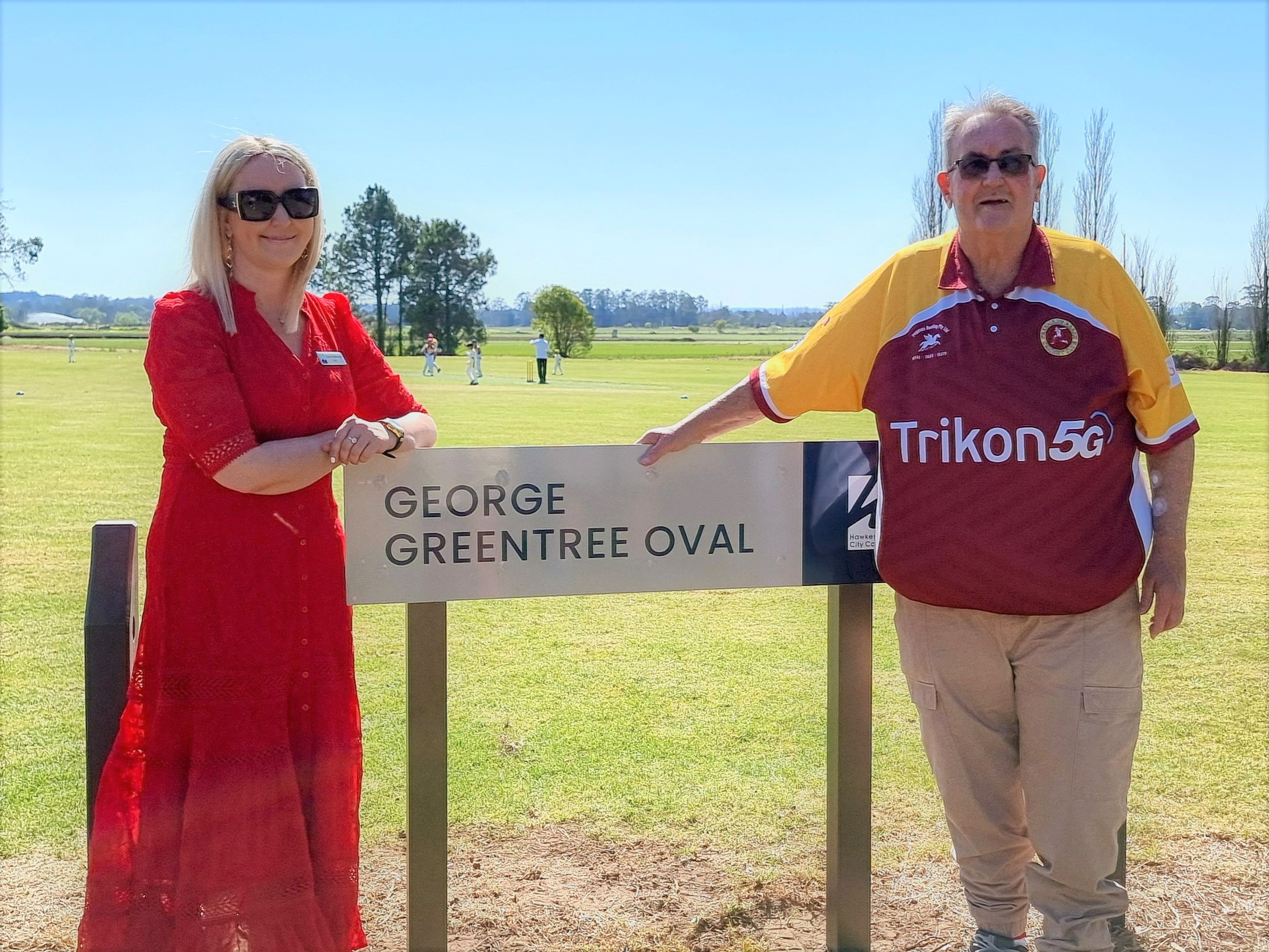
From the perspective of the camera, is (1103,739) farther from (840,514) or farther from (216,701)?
(216,701)

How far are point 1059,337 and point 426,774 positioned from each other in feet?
5.52

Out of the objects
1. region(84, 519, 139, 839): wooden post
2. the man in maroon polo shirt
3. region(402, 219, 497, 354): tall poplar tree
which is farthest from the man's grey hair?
region(402, 219, 497, 354): tall poplar tree

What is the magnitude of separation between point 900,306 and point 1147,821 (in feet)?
8.00

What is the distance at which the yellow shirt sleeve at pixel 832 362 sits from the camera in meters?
2.60

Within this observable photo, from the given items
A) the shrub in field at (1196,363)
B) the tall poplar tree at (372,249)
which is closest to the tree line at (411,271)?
the tall poplar tree at (372,249)

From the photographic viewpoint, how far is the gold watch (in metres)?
2.44

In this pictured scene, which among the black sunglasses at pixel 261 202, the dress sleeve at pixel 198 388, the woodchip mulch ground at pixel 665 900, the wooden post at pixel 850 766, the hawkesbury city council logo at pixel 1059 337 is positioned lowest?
the woodchip mulch ground at pixel 665 900

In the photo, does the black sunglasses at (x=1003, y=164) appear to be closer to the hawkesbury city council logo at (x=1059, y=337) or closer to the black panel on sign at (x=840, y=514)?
the hawkesbury city council logo at (x=1059, y=337)

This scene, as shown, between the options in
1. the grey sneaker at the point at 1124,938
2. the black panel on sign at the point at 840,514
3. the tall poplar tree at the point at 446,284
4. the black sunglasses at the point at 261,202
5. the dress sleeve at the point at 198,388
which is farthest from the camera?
the tall poplar tree at the point at 446,284

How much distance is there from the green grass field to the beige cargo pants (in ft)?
3.77

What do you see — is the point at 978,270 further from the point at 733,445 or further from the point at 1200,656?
the point at 1200,656

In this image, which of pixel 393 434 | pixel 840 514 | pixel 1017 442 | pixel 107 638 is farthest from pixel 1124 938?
pixel 107 638

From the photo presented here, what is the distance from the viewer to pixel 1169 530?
2.50 metres

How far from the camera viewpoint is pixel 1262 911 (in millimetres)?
3270
